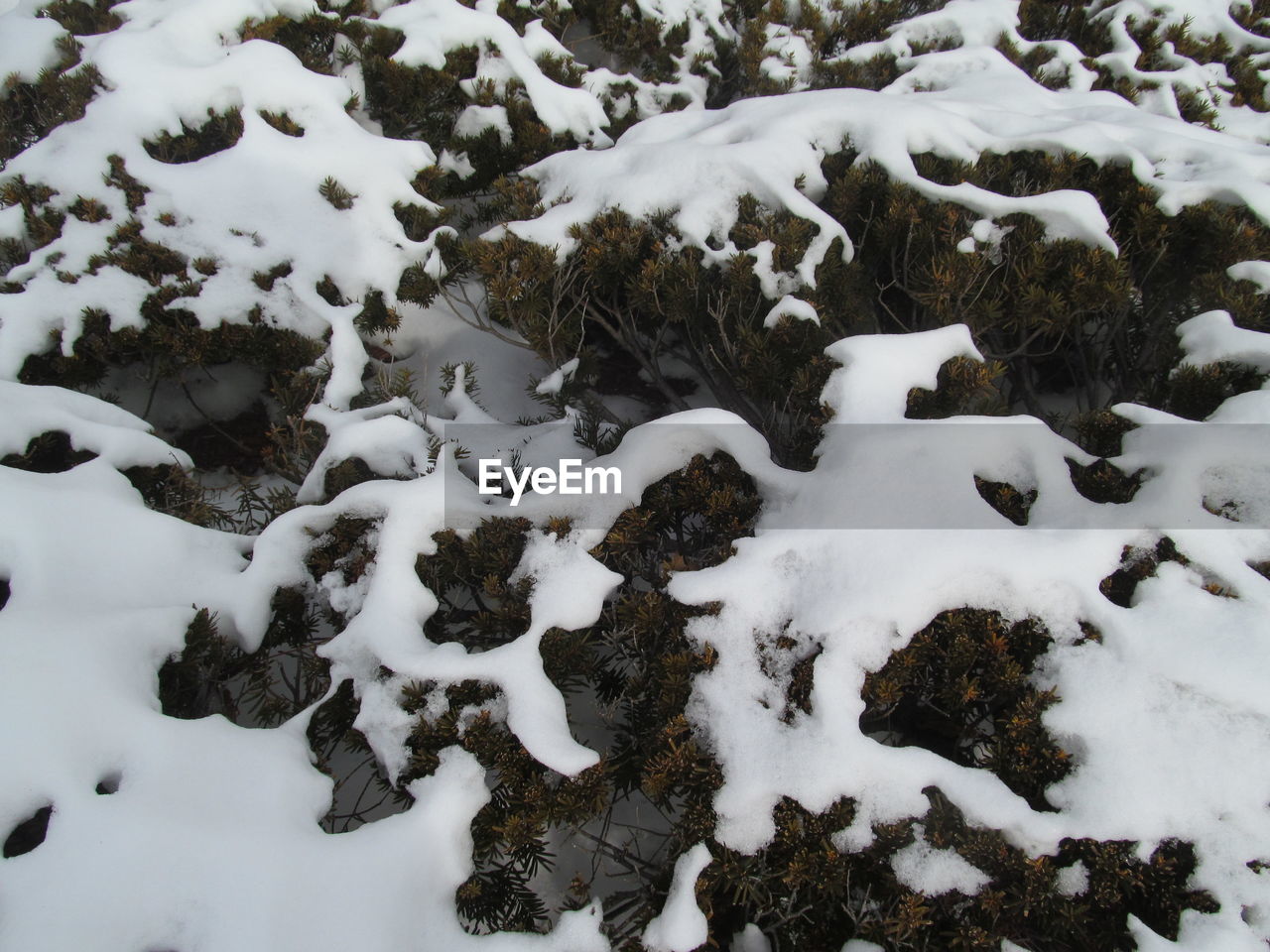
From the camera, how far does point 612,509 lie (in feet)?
7.63

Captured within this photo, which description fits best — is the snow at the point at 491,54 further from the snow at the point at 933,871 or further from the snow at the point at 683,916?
the snow at the point at 933,871

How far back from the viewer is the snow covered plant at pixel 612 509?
66.7 inches

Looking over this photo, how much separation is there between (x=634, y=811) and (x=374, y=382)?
7.87 ft

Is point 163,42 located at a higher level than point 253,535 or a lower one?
higher

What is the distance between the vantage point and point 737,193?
10.2 ft

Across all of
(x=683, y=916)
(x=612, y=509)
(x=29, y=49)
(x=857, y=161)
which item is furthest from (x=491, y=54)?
(x=683, y=916)

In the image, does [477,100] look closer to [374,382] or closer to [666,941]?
[374,382]

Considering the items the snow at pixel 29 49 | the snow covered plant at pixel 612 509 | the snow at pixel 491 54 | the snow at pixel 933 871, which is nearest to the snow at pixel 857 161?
the snow covered plant at pixel 612 509

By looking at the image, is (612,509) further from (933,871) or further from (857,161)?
(857,161)

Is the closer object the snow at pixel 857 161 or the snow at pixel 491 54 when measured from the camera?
the snow at pixel 857 161

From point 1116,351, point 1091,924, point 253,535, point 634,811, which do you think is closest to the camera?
point 1091,924

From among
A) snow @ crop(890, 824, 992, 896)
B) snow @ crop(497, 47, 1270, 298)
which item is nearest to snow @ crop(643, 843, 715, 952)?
snow @ crop(890, 824, 992, 896)

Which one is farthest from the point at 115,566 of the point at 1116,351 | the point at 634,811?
the point at 1116,351

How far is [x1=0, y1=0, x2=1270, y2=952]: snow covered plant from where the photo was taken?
1.69 meters
